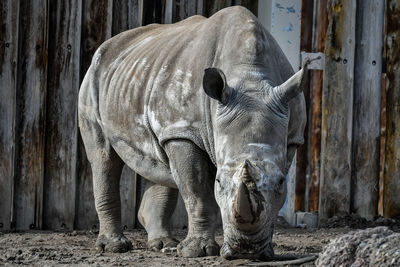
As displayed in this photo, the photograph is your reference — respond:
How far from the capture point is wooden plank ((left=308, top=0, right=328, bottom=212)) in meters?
9.01

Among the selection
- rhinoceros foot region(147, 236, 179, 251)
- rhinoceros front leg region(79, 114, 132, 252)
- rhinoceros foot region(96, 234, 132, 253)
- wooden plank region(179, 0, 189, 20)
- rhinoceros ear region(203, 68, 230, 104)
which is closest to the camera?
rhinoceros ear region(203, 68, 230, 104)

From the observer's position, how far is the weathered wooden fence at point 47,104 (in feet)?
27.9

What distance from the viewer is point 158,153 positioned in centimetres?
687

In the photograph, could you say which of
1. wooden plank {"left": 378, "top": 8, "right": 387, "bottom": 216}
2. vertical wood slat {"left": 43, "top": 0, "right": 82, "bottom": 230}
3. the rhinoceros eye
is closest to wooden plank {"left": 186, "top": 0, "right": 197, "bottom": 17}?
vertical wood slat {"left": 43, "top": 0, "right": 82, "bottom": 230}

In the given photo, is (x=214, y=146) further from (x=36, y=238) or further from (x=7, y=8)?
(x=7, y=8)

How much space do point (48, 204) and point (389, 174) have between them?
3.16 meters

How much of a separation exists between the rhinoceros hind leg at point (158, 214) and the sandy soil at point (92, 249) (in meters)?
0.13

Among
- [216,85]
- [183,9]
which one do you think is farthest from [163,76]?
[183,9]

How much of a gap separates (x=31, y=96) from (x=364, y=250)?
4.68 m

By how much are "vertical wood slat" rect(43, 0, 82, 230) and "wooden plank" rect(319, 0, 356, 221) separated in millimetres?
2297

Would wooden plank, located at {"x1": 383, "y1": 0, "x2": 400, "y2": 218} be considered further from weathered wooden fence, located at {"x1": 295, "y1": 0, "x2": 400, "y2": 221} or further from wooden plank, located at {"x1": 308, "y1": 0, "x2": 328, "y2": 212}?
wooden plank, located at {"x1": 308, "y1": 0, "x2": 328, "y2": 212}

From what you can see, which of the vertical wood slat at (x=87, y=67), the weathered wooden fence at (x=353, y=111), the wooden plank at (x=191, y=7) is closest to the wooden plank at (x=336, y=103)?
the weathered wooden fence at (x=353, y=111)

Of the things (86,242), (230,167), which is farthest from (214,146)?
(86,242)

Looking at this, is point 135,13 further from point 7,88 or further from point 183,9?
point 7,88
